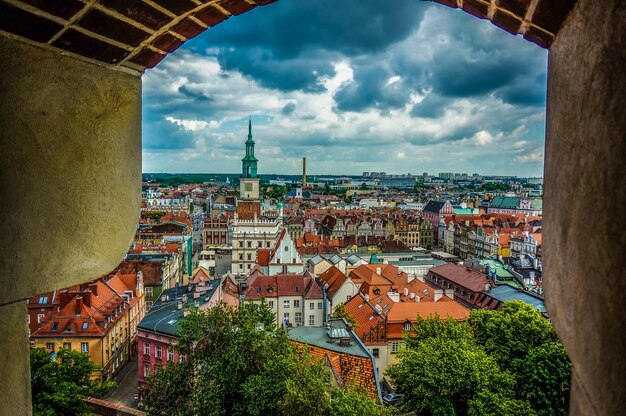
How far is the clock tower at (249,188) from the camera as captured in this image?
1961 inches

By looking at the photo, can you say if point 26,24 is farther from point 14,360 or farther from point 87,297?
point 87,297

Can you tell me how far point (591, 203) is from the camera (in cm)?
130

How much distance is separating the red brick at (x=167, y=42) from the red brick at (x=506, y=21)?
5.19 feet

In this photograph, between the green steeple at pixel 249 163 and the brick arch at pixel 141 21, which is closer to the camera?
the brick arch at pixel 141 21

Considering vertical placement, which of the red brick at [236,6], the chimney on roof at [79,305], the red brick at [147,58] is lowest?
the chimney on roof at [79,305]

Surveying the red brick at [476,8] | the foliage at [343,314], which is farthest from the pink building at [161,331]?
the red brick at [476,8]

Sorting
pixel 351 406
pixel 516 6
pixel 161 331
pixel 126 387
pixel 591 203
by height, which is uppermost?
pixel 516 6

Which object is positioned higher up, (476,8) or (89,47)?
(476,8)

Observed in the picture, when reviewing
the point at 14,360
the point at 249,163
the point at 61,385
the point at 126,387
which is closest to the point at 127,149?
the point at 14,360

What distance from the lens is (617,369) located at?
3.71 ft

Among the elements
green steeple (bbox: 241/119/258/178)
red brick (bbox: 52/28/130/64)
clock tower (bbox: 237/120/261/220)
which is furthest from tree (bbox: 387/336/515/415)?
green steeple (bbox: 241/119/258/178)

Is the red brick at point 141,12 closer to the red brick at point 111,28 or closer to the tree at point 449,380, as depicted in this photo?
the red brick at point 111,28

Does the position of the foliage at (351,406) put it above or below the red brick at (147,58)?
below

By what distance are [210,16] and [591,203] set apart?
192 centimetres
